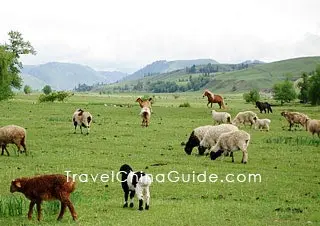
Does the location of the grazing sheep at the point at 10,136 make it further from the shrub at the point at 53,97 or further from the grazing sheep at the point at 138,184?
the shrub at the point at 53,97

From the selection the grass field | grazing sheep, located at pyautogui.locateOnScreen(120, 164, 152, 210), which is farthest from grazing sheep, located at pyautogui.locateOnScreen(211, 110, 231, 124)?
grazing sheep, located at pyautogui.locateOnScreen(120, 164, 152, 210)

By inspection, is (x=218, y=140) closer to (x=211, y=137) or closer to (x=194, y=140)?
(x=211, y=137)

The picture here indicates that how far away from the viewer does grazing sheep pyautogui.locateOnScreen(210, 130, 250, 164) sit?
26.2m

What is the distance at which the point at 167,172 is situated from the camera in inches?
908

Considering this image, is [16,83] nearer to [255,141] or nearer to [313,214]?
[255,141]

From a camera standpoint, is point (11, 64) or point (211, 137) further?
point (11, 64)

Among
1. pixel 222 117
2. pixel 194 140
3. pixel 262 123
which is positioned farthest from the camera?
pixel 222 117

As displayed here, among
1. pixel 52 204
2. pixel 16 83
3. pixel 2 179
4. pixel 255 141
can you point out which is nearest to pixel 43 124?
pixel 255 141

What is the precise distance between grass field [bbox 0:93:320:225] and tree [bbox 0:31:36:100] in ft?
65.7

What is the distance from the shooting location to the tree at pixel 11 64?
64.9m

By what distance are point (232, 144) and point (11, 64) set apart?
60.4m

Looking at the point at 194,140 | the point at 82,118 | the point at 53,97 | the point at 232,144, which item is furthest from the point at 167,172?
the point at 53,97

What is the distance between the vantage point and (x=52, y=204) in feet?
50.8

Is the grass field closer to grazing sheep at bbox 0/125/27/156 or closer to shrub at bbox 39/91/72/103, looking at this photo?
grazing sheep at bbox 0/125/27/156
